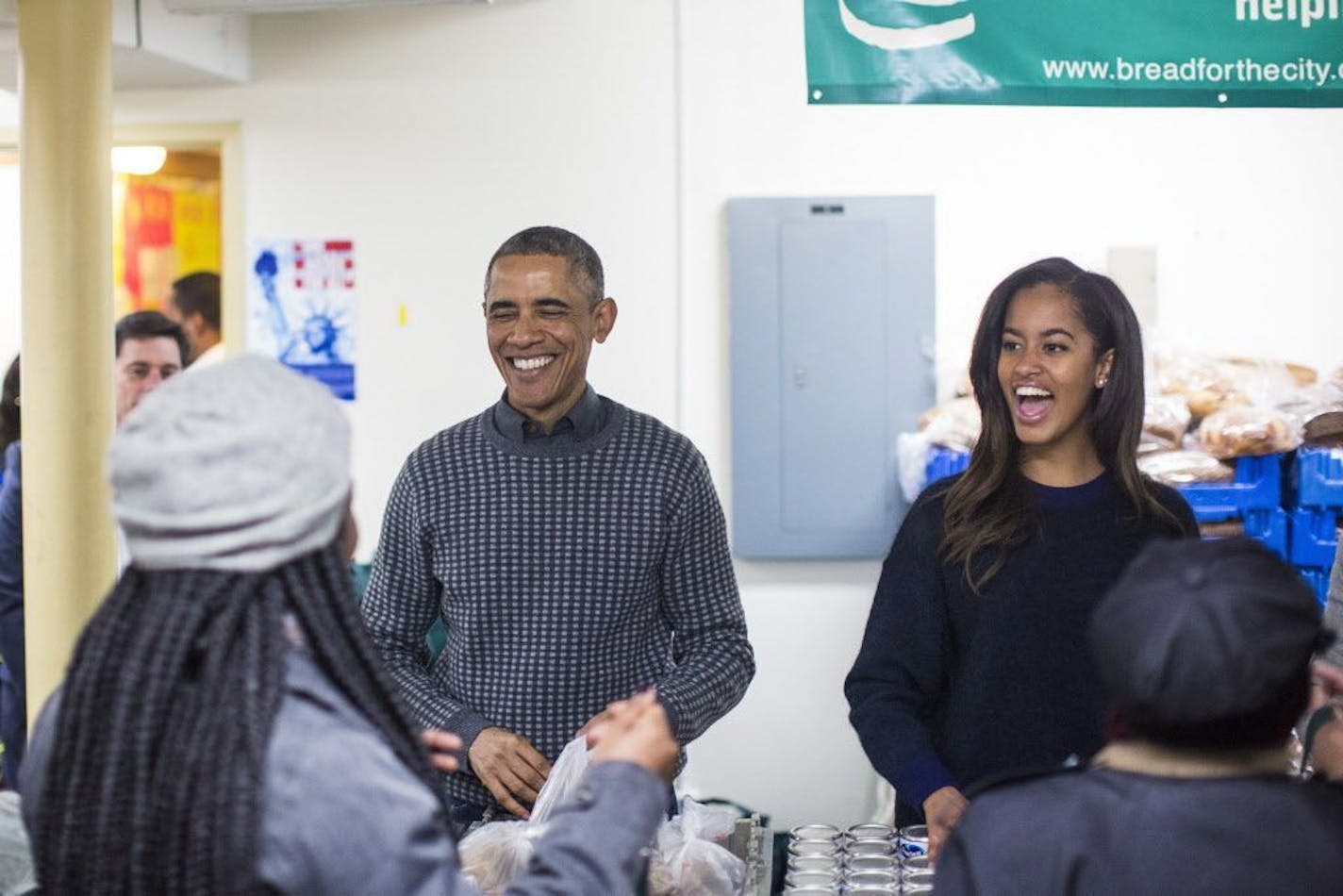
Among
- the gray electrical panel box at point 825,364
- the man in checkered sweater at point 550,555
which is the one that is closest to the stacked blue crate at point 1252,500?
the gray electrical panel box at point 825,364

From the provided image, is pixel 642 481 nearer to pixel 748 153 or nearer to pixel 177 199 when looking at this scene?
pixel 748 153

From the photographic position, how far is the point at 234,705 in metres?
1.40

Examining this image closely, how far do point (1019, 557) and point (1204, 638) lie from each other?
107 cm

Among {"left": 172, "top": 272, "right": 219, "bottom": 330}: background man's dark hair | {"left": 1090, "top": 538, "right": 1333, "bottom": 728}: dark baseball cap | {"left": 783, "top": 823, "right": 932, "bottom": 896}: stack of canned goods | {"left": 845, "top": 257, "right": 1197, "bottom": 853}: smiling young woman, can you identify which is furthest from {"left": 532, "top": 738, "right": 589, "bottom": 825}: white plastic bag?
Result: {"left": 172, "top": 272, "right": 219, "bottom": 330}: background man's dark hair

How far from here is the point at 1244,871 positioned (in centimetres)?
152

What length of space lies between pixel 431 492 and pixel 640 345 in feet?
7.10

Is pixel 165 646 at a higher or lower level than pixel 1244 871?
higher

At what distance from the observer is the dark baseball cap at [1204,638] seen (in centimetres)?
151

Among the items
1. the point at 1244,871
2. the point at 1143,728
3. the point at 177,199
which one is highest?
the point at 177,199

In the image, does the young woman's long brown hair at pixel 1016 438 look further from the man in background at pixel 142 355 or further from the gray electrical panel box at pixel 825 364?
the man in background at pixel 142 355

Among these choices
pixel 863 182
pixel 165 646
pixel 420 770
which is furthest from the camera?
pixel 863 182

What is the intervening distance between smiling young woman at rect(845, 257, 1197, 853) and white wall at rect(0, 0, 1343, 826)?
2.24 meters

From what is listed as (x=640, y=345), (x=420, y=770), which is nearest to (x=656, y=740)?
(x=420, y=770)

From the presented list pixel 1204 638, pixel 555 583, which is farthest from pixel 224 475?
pixel 555 583
